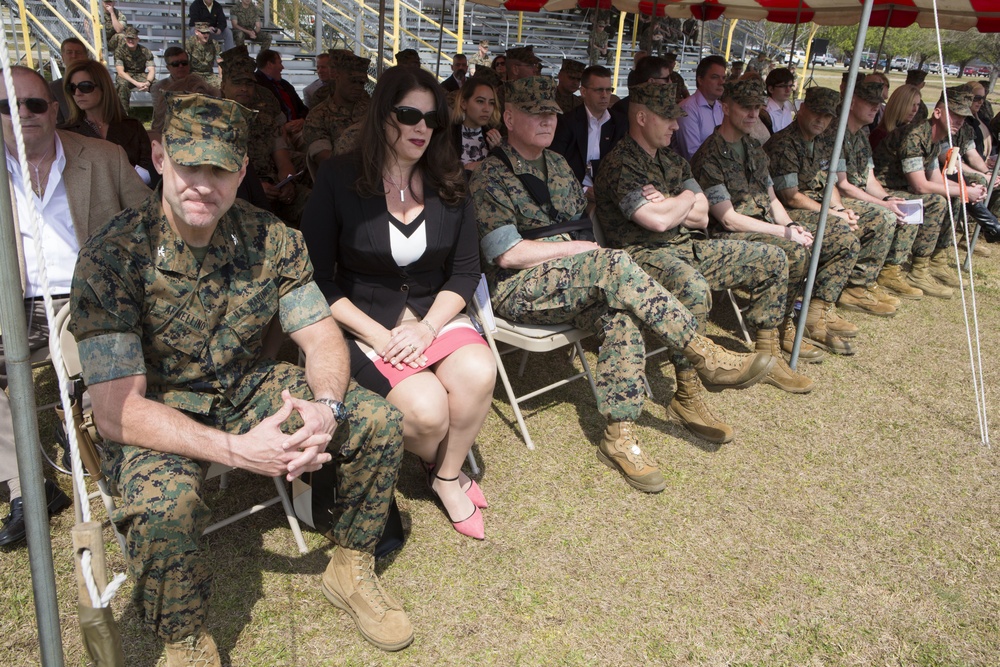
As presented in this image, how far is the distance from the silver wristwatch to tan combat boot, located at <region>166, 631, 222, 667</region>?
74cm

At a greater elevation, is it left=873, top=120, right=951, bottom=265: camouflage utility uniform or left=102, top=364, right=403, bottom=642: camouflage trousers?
left=873, top=120, right=951, bottom=265: camouflage utility uniform

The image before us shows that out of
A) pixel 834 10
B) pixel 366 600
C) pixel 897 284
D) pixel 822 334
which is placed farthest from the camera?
pixel 834 10

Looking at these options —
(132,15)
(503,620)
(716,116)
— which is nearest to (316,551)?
(503,620)

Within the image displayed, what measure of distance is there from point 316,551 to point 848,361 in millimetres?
3840

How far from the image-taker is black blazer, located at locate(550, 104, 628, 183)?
17.5ft

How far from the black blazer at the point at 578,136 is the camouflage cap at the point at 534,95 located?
1566mm

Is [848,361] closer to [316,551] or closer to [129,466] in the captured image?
[316,551]

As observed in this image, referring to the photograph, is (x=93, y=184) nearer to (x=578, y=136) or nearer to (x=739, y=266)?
(x=739, y=266)

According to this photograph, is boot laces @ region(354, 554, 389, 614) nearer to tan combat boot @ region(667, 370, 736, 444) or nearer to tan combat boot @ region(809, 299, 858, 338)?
tan combat boot @ region(667, 370, 736, 444)

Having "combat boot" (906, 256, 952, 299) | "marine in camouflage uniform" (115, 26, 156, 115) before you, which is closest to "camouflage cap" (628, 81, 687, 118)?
"combat boot" (906, 256, 952, 299)

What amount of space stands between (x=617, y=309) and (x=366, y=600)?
67.8 inches

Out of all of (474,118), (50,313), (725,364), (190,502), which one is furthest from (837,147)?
(50,313)

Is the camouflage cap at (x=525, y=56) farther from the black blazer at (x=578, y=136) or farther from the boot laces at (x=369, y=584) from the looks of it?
the boot laces at (x=369, y=584)

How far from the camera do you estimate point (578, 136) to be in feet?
18.3
